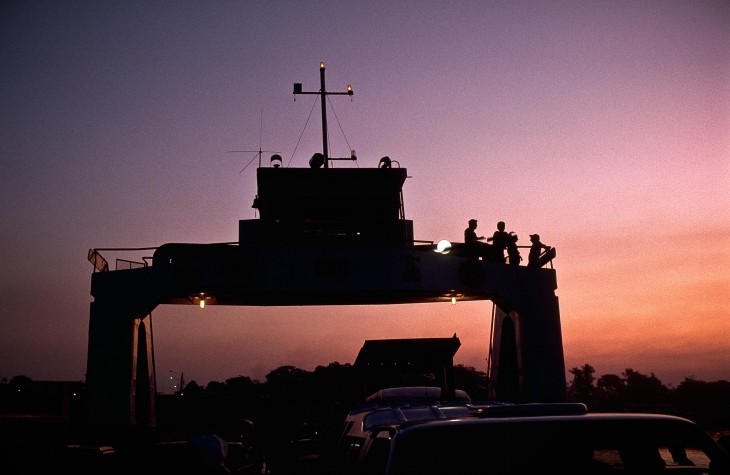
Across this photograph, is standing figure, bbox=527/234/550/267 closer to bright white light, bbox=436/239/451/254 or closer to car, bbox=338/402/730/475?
bright white light, bbox=436/239/451/254

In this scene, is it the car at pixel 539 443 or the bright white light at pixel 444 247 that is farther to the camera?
the bright white light at pixel 444 247

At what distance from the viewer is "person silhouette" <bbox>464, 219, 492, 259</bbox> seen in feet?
62.6

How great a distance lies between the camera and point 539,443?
11.8 ft

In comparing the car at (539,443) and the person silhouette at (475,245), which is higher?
the person silhouette at (475,245)

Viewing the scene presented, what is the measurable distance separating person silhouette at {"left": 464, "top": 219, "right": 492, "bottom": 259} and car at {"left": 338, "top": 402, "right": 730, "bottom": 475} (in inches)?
592

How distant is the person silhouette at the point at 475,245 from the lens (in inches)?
752

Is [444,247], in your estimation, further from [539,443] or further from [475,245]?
[539,443]

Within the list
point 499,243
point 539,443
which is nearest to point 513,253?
point 499,243

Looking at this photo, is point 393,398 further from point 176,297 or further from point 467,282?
point 176,297

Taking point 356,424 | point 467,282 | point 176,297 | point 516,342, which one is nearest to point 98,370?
point 176,297

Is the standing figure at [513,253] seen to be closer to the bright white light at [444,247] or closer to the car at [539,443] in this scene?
the bright white light at [444,247]

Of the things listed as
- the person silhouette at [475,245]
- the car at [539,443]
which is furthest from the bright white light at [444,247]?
the car at [539,443]

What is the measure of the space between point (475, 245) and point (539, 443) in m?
15.7

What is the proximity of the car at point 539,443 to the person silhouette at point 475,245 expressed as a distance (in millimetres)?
15034
